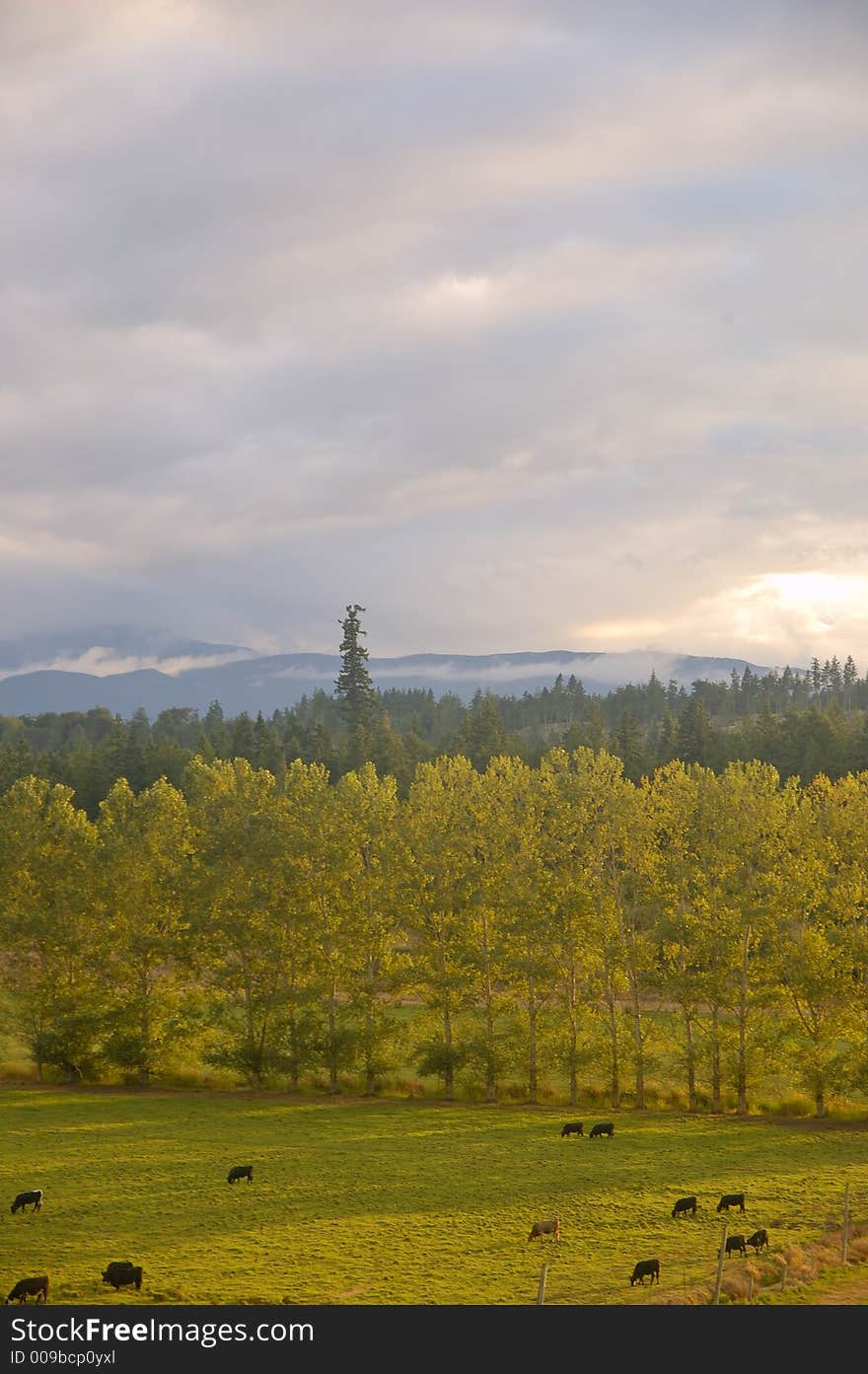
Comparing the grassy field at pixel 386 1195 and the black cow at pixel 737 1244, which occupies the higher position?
the black cow at pixel 737 1244

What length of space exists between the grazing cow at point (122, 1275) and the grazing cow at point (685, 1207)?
2053 cm

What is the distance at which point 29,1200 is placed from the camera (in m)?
41.8

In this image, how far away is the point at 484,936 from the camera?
7212 centimetres

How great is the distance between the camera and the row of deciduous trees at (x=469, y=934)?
68.1 meters

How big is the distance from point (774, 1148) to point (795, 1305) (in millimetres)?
28633

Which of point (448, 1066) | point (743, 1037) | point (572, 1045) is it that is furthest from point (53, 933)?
point (743, 1037)

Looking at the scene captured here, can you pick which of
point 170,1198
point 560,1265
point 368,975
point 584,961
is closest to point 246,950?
point 368,975

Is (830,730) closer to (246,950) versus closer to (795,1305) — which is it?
(246,950)

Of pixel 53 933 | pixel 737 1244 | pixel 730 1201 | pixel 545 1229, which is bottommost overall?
pixel 730 1201

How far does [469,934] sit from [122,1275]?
4256cm

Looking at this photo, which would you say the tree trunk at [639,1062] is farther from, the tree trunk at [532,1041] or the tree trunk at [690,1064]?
the tree trunk at [532,1041]

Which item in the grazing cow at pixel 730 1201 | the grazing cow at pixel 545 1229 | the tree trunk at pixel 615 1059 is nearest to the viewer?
the grazing cow at pixel 545 1229

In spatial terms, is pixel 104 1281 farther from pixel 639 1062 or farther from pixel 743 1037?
pixel 743 1037

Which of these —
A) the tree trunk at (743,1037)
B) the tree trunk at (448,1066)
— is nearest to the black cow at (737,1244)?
the tree trunk at (743,1037)
